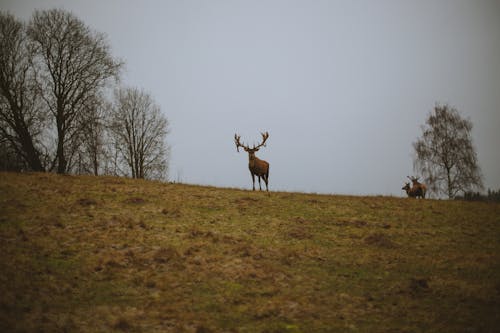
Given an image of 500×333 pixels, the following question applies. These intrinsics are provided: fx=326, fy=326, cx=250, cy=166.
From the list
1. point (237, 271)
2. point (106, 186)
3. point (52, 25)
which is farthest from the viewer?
point (52, 25)

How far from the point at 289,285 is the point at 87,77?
2211cm

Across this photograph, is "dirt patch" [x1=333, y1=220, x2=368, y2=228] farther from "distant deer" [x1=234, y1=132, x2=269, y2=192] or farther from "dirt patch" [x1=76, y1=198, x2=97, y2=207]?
"dirt patch" [x1=76, y1=198, x2=97, y2=207]

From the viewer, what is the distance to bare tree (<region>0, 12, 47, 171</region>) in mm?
21500

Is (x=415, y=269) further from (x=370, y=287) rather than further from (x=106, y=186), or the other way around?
(x=106, y=186)

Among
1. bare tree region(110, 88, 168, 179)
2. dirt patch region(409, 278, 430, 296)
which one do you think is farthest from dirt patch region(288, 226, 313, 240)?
bare tree region(110, 88, 168, 179)

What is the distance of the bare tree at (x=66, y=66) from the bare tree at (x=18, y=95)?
0.66 m

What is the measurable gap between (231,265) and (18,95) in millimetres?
21189

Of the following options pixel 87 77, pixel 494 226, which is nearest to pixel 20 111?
pixel 87 77

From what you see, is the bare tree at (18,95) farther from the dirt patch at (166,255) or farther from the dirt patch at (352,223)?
the dirt patch at (352,223)

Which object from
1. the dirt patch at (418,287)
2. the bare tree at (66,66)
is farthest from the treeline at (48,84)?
the dirt patch at (418,287)

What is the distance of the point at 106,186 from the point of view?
17641mm

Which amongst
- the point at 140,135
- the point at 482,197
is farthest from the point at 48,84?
the point at 482,197

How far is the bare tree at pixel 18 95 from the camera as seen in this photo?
2150 cm

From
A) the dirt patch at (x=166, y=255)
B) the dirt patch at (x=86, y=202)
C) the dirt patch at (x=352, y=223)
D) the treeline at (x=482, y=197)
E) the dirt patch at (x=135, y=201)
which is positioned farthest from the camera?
the treeline at (x=482, y=197)
